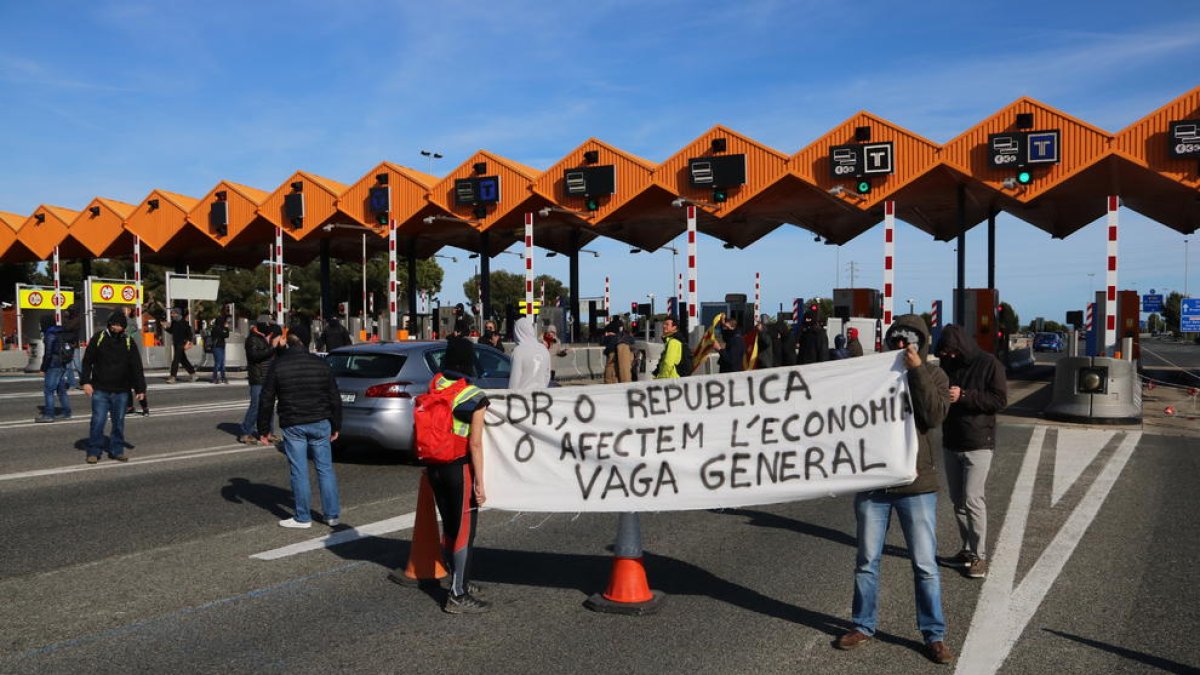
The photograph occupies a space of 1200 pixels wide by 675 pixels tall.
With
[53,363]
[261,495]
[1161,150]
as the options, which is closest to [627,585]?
[261,495]

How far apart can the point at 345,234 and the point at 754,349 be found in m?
34.6

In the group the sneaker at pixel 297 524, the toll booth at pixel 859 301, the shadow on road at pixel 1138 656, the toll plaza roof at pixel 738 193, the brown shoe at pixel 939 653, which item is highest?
the toll plaza roof at pixel 738 193

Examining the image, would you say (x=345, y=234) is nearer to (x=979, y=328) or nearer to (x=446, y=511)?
(x=979, y=328)

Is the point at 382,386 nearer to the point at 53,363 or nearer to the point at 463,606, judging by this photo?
the point at 463,606

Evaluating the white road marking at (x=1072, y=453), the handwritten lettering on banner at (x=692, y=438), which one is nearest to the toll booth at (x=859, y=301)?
the white road marking at (x=1072, y=453)

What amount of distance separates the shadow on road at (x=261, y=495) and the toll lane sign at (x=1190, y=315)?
65.7m

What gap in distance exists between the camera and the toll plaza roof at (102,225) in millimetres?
42281

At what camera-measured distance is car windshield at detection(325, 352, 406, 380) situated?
35.5 ft

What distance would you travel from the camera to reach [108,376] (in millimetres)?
10742

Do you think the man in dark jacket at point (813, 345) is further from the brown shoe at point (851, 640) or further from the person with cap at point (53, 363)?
the person with cap at point (53, 363)

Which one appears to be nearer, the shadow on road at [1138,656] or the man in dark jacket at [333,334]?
the shadow on road at [1138,656]

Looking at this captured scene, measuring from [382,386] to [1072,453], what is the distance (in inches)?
345

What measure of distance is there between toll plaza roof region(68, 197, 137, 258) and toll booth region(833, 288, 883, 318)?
31.8 m

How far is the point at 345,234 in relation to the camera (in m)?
43.4
